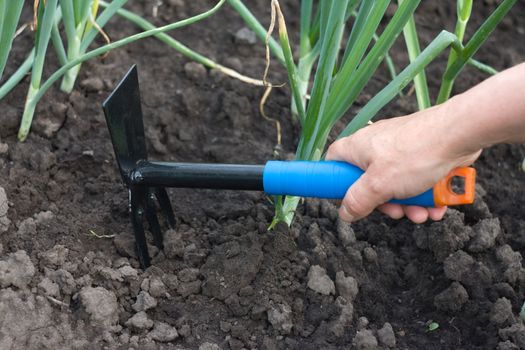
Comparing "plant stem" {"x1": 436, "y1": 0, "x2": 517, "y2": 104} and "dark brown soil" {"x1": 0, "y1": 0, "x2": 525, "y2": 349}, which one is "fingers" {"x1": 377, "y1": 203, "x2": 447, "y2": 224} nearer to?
"dark brown soil" {"x1": 0, "y1": 0, "x2": 525, "y2": 349}

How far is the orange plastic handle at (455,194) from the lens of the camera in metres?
1.35

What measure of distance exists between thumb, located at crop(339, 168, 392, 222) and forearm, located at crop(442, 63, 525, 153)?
134mm

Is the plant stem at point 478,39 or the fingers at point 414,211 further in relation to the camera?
the plant stem at point 478,39

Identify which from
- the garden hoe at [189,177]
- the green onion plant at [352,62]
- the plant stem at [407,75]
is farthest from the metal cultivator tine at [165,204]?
the plant stem at [407,75]

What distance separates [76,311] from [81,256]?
0.13 m

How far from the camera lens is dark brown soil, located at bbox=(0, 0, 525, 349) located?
1541 mm

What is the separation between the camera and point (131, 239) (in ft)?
5.56

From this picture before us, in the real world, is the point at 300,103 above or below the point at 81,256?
above

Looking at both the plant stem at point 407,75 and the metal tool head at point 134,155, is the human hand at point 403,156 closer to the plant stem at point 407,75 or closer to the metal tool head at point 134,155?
the plant stem at point 407,75

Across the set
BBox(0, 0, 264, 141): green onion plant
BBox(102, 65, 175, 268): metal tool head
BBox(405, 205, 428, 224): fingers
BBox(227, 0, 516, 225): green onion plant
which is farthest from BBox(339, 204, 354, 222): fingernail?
BBox(0, 0, 264, 141): green onion plant

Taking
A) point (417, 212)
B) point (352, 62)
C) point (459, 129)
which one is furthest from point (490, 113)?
point (352, 62)

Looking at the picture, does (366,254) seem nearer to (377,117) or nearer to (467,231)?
(467,231)

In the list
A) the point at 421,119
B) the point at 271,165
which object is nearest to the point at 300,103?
Answer: the point at 271,165

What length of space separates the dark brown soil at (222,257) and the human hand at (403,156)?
290 millimetres
